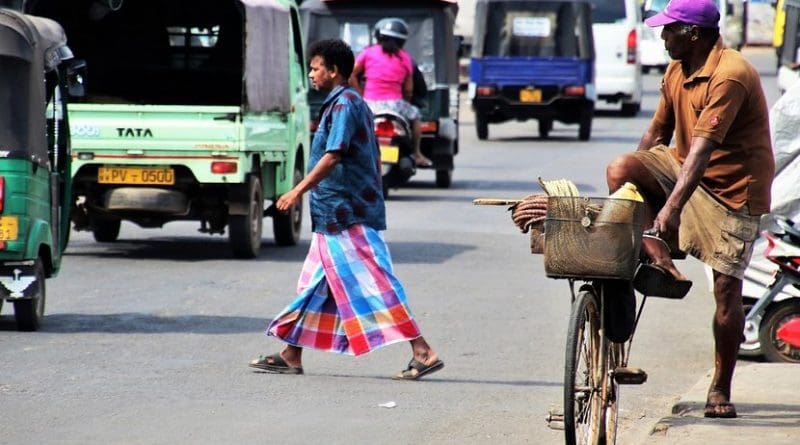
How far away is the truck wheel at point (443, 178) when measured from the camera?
21.5 meters

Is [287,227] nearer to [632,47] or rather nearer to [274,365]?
[274,365]

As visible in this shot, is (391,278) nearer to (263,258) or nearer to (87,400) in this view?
(87,400)

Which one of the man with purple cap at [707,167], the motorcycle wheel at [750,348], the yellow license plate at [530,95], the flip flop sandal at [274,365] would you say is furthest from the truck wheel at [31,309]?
the yellow license plate at [530,95]

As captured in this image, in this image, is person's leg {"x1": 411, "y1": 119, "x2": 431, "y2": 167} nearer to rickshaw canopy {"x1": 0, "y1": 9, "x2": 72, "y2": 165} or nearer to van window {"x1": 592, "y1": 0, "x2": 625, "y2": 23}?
rickshaw canopy {"x1": 0, "y1": 9, "x2": 72, "y2": 165}

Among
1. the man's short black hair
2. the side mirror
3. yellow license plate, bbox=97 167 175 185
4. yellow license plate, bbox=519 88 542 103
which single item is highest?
the man's short black hair

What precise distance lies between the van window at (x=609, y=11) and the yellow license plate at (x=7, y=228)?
1066 inches

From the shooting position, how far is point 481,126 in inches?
1244

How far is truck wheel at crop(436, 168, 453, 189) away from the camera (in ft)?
70.4

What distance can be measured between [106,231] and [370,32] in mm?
7228

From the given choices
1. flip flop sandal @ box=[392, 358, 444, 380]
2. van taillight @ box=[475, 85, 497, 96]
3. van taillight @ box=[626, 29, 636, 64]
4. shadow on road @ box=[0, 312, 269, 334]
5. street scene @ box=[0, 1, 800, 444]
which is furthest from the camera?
van taillight @ box=[626, 29, 636, 64]

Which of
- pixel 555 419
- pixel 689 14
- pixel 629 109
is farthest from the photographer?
pixel 629 109

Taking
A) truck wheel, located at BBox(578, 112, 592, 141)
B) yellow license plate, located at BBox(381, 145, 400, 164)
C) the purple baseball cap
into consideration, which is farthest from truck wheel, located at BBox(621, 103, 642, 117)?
the purple baseball cap

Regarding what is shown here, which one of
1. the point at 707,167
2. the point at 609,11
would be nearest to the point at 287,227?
the point at 707,167

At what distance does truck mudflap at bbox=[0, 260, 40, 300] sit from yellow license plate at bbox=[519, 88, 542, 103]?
20920 mm
